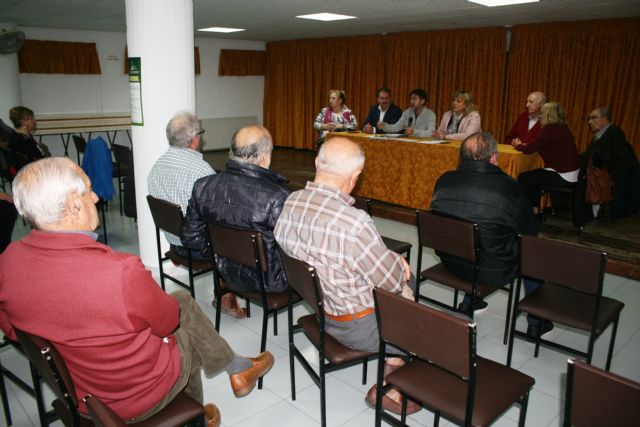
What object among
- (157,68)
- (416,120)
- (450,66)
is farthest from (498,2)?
(157,68)

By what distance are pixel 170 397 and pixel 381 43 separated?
912 cm

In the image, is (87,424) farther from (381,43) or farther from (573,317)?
(381,43)

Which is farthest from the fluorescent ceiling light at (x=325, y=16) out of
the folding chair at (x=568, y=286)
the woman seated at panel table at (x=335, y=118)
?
the folding chair at (x=568, y=286)

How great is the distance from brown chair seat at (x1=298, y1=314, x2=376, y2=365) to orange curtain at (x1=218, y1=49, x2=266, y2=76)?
9690 millimetres

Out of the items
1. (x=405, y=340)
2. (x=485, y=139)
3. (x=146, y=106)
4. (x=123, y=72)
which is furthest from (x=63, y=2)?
(x=405, y=340)

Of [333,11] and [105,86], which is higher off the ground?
[333,11]

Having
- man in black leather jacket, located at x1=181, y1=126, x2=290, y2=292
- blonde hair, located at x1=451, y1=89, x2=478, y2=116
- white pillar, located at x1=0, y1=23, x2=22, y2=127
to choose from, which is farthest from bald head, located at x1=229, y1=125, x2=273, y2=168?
white pillar, located at x1=0, y1=23, x2=22, y2=127

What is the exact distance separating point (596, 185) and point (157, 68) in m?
4.26

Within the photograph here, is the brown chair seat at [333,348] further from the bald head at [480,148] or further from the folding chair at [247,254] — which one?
the bald head at [480,148]

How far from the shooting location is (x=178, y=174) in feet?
10.0

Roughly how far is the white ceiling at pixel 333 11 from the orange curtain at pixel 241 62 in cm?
229

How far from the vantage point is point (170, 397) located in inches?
64.1

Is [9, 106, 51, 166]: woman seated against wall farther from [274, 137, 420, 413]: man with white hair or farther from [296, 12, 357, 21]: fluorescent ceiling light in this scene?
[296, 12, 357, 21]: fluorescent ceiling light

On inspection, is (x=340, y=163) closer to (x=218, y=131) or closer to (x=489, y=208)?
(x=489, y=208)
